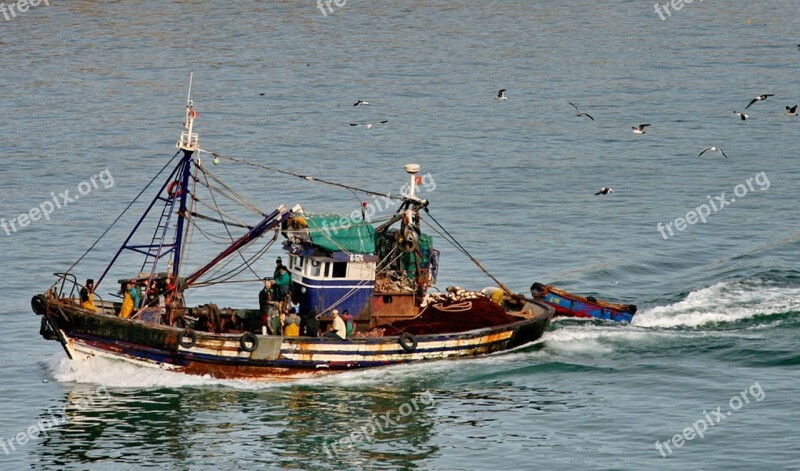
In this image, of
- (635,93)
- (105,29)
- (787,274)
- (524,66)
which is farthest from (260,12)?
(787,274)

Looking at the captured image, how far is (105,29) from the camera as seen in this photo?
99875 millimetres

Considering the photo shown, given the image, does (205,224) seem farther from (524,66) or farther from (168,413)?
(524,66)

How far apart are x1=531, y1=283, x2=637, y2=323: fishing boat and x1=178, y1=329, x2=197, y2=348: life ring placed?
1316 cm

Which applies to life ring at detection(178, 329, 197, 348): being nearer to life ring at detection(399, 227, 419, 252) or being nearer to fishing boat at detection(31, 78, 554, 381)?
fishing boat at detection(31, 78, 554, 381)

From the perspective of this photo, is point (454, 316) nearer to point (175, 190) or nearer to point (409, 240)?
point (409, 240)

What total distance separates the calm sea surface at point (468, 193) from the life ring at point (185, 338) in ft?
4.41

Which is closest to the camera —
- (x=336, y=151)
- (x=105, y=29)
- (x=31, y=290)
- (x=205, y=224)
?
(x=31, y=290)

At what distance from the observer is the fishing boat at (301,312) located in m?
40.8

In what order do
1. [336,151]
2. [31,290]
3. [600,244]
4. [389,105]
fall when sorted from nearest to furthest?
[31,290] → [600,244] → [336,151] → [389,105]

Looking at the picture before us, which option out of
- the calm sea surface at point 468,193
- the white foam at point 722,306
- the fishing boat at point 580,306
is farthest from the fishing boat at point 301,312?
the white foam at point 722,306

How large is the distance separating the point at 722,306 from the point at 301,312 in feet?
51.6

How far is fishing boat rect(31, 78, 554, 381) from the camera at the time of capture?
134 ft

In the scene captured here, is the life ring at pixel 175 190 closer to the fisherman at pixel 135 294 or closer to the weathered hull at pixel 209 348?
the fisherman at pixel 135 294

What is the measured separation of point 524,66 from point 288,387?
54.8 m
